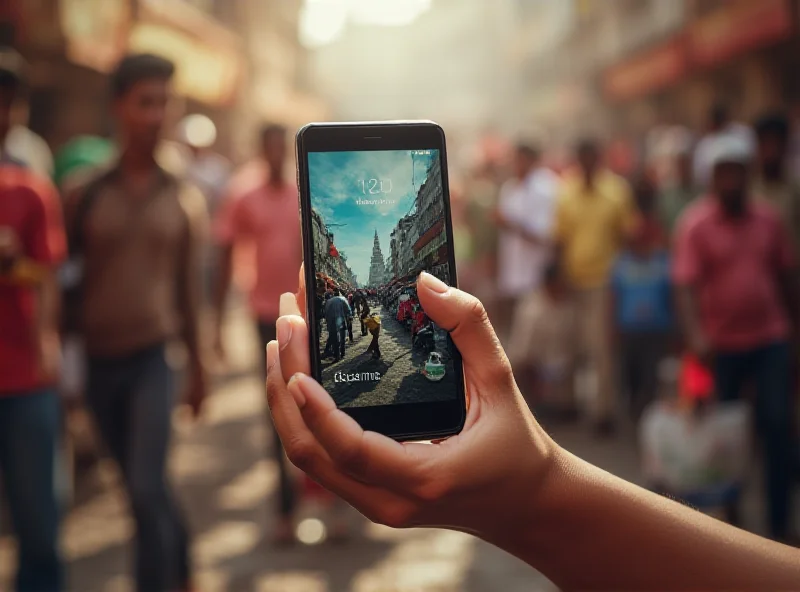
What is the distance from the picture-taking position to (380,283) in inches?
62.3

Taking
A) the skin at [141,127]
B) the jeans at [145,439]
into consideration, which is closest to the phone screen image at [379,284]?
the jeans at [145,439]

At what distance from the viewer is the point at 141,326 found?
13.4ft

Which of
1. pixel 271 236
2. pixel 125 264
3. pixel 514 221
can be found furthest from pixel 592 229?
pixel 125 264

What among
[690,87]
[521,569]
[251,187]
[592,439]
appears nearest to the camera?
[521,569]

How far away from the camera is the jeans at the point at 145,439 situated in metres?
3.91

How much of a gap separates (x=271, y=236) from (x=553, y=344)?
3.36 meters

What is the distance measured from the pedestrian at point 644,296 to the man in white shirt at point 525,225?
109cm

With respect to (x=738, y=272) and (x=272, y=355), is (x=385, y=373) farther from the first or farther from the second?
(x=738, y=272)

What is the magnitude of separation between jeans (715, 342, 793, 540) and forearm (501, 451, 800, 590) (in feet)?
12.8

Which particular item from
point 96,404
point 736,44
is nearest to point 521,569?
point 96,404

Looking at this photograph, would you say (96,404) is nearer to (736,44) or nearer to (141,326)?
(141,326)

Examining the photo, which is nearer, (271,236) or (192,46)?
(271,236)

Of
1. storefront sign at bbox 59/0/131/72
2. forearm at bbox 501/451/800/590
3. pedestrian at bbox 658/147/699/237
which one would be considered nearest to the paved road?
forearm at bbox 501/451/800/590

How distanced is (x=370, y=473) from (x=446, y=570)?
3.74 m
